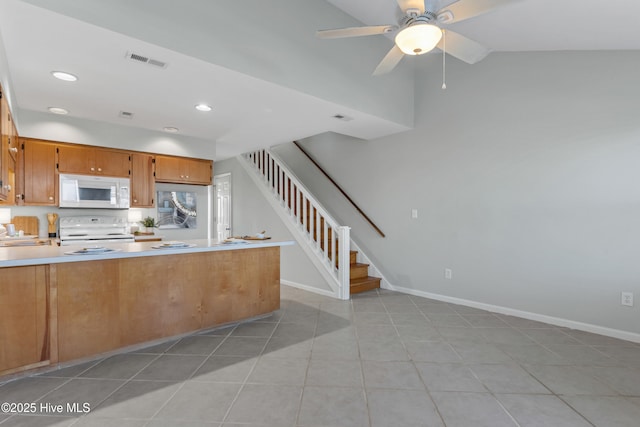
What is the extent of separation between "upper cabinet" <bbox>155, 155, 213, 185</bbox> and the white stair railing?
101 centimetres

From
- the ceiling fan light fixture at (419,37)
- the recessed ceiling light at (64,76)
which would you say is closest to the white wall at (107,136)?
the recessed ceiling light at (64,76)

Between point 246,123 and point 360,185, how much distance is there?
2.19 meters

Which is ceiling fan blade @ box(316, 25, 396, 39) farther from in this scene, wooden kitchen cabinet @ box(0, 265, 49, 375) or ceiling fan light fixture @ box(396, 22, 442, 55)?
wooden kitchen cabinet @ box(0, 265, 49, 375)

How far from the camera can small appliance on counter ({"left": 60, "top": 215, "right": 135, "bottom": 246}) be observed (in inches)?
166

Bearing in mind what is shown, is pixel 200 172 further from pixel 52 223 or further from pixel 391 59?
pixel 391 59

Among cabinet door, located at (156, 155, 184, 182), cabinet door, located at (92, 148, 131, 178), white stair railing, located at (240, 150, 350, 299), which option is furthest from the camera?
cabinet door, located at (156, 155, 184, 182)

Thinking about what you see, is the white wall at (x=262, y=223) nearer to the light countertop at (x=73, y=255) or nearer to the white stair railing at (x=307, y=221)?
the white stair railing at (x=307, y=221)

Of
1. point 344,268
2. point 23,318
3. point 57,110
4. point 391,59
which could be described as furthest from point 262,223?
point 391,59

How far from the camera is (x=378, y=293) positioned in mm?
4750

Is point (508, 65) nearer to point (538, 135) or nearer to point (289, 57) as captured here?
point (538, 135)

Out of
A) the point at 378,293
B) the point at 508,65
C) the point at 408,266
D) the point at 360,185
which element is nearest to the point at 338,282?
the point at 378,293

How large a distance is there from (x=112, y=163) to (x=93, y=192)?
1.55 feet

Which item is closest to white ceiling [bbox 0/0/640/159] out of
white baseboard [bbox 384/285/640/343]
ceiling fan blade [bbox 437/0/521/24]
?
ceiling fan blade [bbox 437/0/521/24]

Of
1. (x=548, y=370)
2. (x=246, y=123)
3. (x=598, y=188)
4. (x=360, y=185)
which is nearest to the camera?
(x=548, y=370)
